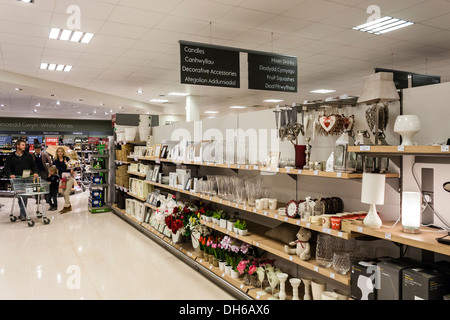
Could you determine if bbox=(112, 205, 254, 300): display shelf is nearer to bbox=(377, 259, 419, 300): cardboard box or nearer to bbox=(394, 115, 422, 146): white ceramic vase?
bbox=(377, 259, 419, 300): cardboard box

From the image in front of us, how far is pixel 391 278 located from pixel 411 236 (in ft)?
1.10

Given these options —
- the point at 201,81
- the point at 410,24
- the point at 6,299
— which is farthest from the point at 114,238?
the point at 410,24

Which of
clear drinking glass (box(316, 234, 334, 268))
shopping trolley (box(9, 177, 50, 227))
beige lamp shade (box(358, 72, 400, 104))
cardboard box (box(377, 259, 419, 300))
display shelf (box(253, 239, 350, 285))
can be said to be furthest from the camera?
shopping trolley (box(9, 177, 50, 227))

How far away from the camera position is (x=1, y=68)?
8.02 meters

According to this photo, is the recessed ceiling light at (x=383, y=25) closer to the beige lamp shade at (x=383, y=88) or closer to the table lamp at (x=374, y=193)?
the beige lamp shade at (x=383, y=88)

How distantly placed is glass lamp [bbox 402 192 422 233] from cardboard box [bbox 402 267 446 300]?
26 centimetres

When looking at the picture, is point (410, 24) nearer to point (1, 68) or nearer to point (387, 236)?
point (387, 236)

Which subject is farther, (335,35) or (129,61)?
(129,61)

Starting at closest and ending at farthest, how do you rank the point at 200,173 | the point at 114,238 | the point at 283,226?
1. the point at 283,226
2. the point at 200,173
3. the point at 114,238

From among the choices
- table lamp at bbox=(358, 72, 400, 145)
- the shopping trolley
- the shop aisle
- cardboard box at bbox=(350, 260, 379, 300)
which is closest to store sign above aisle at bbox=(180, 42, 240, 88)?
the shop aisle

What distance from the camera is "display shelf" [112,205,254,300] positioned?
12.3 feet

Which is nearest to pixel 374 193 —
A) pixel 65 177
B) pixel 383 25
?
pixel 383 25

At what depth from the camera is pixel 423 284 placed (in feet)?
6.97

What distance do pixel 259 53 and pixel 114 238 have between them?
4.10m
